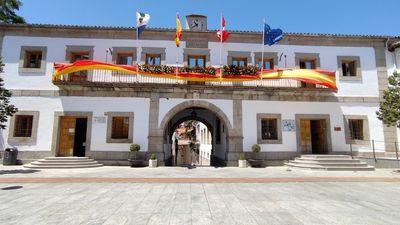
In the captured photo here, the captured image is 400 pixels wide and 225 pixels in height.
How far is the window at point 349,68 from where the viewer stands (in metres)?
15.9

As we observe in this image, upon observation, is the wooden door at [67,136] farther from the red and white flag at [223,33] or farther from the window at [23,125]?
the red and white flag at [223,33]

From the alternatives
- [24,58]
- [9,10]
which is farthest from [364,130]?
[9,10]

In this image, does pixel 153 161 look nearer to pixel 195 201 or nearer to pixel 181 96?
pixel 181 96

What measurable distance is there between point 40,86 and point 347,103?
18.6 meters

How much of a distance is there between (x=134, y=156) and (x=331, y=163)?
1071 cm

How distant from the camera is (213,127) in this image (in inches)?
794

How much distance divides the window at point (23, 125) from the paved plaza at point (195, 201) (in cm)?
569

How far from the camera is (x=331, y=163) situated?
12984 millimetres

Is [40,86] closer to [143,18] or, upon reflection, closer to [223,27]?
[143,18]

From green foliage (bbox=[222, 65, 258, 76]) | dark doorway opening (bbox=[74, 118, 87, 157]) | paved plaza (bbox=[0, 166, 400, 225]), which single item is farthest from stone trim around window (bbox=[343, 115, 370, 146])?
dark doorway opening (bbox=[74, 118, 87, 157])

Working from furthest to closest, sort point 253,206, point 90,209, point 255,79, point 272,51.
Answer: point 272,51
point 255,79
point 253,206
point 90,209

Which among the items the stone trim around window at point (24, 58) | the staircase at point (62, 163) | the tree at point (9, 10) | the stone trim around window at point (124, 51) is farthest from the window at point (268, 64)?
the tree at point (9, 10)

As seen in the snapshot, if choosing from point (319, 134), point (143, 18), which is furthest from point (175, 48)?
point (319, 134)

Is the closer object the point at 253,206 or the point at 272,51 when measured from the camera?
the point at 253,206
